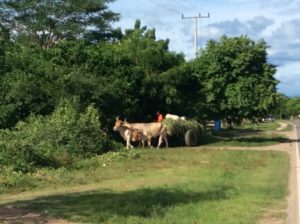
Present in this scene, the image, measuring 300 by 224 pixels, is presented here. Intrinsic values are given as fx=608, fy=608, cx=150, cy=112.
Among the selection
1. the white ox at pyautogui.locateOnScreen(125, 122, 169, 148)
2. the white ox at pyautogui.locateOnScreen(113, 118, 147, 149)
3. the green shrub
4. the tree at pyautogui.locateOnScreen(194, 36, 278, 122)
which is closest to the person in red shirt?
the white ox at pyautogui.locateOnScreen(125, 122, 169, 148)

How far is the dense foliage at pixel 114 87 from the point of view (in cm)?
2616

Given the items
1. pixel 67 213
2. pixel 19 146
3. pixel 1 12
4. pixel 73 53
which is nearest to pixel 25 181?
pixel 19 146

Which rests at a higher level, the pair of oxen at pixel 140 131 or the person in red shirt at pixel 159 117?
the person in red shirt at pixel 159 117

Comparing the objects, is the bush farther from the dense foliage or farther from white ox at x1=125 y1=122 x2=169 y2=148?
white ox at x1=125 y1=122 x2=169 y2=148

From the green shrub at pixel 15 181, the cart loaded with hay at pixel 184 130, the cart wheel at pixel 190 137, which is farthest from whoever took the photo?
the cart wheel at pixel 190 137

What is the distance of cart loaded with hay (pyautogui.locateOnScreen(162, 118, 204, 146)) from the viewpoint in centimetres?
3383

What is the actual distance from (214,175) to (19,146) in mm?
6439

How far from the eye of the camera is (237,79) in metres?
36.6

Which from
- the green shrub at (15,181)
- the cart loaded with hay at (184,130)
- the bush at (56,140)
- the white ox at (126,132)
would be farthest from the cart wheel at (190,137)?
the green shrub at (15,181)

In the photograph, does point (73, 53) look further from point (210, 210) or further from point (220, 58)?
point (210, 210)

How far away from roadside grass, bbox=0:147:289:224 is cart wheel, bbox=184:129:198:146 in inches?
404

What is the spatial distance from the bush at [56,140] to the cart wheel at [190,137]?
7212 mm

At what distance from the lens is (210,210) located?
40.7 feet

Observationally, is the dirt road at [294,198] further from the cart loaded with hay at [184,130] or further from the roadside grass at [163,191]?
the cart loaded with hay at [184,130]
